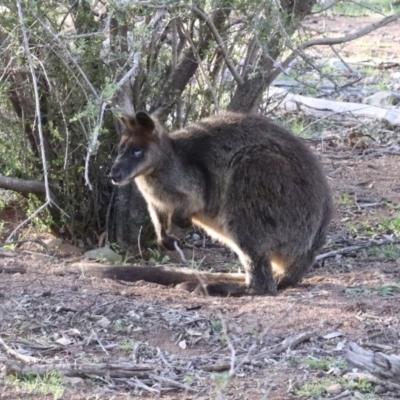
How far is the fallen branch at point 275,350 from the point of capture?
14.3 feet

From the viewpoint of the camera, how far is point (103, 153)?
702cm

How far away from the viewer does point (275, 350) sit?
181 inches

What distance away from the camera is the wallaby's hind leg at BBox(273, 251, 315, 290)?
6141mm

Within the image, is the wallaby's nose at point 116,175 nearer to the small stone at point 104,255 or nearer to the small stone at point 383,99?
the small stone at point 104,255

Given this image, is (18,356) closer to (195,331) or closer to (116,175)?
(195,331)

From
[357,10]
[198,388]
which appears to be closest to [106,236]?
[198,388]

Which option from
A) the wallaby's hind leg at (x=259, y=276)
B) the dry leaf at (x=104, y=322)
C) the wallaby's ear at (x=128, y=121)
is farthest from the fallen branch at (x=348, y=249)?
the dry leaf at (x=104, y=322)

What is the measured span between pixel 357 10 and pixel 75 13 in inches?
402

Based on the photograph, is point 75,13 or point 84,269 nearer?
point 84,269

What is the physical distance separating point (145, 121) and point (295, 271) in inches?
54.2

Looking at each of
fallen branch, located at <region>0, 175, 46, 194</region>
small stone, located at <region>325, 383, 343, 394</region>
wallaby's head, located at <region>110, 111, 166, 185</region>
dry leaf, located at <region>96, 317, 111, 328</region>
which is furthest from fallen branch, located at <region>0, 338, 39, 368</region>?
fallen branch, located at <region>0, 175, 46, 194</region>

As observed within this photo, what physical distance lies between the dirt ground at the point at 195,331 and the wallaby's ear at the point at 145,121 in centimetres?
104

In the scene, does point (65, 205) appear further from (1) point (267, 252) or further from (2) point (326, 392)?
(2) point (326, 392)

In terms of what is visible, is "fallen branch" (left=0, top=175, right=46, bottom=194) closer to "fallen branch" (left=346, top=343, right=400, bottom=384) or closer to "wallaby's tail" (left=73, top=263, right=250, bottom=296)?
"wallaby's tail" (left=73, top=263, right=250, bottom=296)
